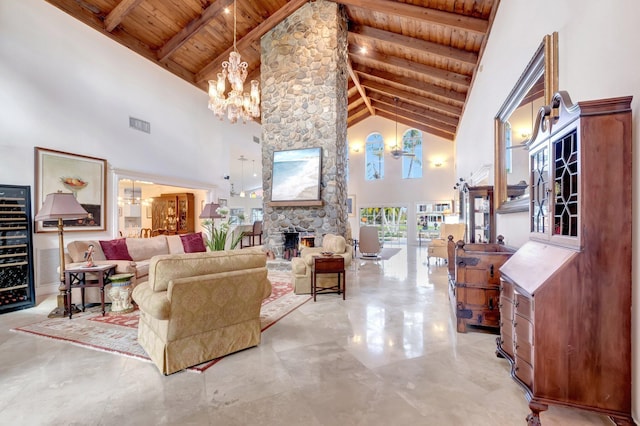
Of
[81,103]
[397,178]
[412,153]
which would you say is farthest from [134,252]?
[412,153]

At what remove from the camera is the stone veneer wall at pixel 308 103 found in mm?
6465

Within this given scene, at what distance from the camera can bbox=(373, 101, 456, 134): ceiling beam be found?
1021 cm

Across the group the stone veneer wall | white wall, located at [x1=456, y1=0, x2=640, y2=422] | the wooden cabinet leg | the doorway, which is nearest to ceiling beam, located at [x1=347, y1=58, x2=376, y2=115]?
the stone veneer wall

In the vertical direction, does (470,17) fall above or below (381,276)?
above

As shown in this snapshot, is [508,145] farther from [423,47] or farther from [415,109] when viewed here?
[415,109]

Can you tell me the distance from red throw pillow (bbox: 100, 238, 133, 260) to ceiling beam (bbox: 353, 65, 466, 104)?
24.3 ft

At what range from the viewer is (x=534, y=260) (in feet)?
6.23

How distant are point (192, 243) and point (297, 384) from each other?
4536mm

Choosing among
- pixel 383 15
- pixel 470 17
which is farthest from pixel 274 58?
pixel 470 17

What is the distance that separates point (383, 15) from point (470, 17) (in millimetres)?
1738

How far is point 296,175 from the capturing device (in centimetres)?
666

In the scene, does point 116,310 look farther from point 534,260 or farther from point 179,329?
point 534,260

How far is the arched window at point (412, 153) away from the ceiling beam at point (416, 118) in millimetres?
788

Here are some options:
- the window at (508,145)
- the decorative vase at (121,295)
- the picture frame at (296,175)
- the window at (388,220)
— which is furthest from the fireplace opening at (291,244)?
the window at (388,220)
